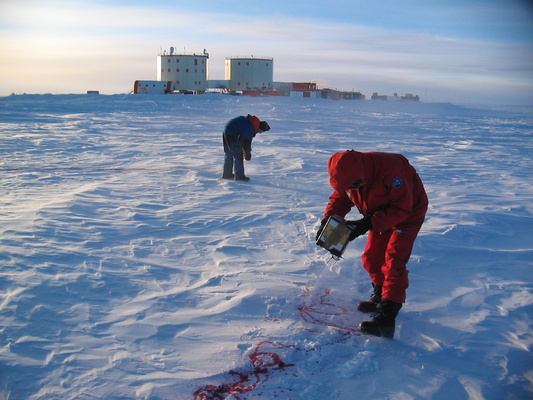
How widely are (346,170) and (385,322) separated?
110 centimetres

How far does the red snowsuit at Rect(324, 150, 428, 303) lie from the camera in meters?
2.90

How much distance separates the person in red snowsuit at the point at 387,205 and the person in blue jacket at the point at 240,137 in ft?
15.0

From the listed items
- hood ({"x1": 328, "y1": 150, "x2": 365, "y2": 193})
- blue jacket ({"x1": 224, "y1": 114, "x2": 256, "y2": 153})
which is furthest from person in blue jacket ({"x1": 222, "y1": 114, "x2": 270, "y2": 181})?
hood ({"x1": 328, "y1": 150, "x2": 365, "y2": 193})

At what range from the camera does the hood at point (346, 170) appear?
287cm

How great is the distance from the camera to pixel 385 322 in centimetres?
302

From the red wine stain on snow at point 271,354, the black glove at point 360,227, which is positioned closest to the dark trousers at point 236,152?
the red wine stain on snow at point 271,354

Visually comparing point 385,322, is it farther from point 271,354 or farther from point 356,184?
point 356,184

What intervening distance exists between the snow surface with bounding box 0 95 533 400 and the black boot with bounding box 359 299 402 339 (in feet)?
0.21

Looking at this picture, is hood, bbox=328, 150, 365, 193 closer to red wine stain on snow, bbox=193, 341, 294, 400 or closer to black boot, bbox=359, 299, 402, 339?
black boot, bbox=359, 299, 402, 339

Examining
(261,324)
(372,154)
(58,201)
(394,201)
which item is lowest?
(261,324)

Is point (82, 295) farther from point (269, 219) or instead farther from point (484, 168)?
point (484, 168)

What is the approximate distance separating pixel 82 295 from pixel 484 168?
945 cm

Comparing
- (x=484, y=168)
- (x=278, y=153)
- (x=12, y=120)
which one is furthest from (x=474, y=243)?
(x=12, y=120)

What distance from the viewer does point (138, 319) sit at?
3.12 meters
